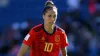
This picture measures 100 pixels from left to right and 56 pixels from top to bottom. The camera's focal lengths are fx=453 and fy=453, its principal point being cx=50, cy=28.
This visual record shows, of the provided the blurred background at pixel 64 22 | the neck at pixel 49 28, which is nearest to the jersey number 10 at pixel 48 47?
the neck at pixel 49 28

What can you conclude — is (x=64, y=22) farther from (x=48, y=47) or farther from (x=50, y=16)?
(x=50, y=16)

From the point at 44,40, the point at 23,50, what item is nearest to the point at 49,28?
the point at 44,40

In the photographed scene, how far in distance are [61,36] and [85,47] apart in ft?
18.1

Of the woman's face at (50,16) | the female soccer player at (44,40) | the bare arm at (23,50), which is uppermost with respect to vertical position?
the woman's face at (50,16)

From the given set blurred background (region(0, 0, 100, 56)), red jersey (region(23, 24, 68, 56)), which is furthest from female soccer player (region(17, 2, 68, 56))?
blurred background (region(0, 0, 100, 56))

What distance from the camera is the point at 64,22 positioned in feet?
42.8

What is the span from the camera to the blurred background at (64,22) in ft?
41.1

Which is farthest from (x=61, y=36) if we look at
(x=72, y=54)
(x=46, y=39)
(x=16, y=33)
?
(x=16, y=33)

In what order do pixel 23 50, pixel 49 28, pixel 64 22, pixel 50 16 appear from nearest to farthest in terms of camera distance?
pixel 50 16
pixel 23 50
pixel 49 28
pixel 64 22

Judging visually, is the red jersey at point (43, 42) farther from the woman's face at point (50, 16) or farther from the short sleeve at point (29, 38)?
the woman's face at point (50, 16)

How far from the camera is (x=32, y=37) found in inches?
270

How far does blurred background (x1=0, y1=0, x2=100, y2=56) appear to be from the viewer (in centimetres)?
1253

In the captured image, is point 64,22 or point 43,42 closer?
point 43,42

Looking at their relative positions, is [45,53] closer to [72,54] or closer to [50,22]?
[50,22]
